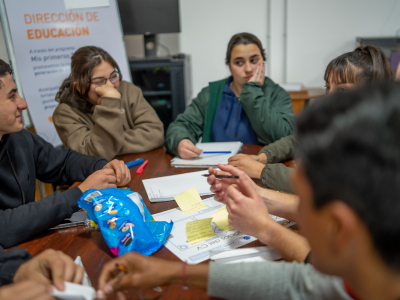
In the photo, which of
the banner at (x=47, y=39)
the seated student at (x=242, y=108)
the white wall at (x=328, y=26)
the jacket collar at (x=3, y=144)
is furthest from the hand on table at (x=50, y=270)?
the white wall at (x=328, y=26)

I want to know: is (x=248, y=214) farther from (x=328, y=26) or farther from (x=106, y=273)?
(x=328, y=26)

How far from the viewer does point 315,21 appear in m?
3.31

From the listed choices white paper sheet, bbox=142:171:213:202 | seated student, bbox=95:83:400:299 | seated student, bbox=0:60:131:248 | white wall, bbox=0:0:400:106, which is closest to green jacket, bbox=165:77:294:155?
white paper sheet, bbox=142:171:213:202

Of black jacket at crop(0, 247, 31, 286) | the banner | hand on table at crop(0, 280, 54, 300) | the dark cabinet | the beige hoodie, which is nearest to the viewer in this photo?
hand on table at crop(0, 280, 54, 300)

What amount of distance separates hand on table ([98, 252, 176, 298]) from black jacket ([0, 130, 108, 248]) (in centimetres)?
39

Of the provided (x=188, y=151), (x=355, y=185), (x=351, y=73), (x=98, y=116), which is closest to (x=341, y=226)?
(x=355, y=185)

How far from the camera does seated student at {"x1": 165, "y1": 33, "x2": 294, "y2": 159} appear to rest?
5.67 ft

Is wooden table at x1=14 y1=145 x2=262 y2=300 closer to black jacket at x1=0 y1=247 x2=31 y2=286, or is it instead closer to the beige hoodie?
black jacket at x1=0 y1=247 x2=31 y2=286

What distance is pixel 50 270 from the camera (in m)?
0.64

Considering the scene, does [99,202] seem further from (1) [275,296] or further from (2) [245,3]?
(2) [245,3]

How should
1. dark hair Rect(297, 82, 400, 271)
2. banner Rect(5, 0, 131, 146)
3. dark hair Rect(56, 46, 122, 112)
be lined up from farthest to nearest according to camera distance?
banner Rect(5, 0, 131, 146) < dark hair Rect(56, 46, 122, 112) < dark hair Rect(297, 82, 400, 271)

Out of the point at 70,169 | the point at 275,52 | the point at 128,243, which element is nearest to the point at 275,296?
the point at 128,243

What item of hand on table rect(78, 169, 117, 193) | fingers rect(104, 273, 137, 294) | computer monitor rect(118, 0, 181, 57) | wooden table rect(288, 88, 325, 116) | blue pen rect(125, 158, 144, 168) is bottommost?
wooden table rect(288, 88, 325, 116)

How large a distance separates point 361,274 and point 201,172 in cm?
93
